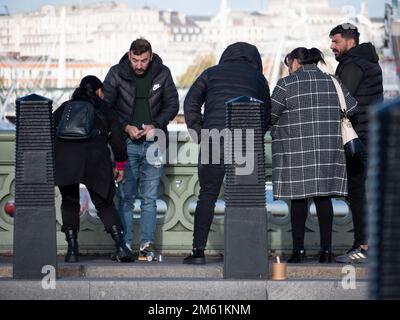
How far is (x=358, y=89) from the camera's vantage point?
998 cm

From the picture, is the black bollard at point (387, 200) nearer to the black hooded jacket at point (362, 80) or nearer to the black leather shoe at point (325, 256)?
the black leather shoe at point (325, 256)

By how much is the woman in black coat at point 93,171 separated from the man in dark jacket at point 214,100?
1.70 feet

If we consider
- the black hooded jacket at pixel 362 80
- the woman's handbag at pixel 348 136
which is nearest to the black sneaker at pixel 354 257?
the woman's handbag at pixel 348 136

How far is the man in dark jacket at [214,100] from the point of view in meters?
9.62

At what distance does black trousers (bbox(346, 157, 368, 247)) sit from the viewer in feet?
32.3

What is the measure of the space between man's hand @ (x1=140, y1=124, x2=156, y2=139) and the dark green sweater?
0.09m

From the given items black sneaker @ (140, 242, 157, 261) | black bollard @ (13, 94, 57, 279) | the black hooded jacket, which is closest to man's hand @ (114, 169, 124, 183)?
black sneaker @ (140, 242, 157, 261)

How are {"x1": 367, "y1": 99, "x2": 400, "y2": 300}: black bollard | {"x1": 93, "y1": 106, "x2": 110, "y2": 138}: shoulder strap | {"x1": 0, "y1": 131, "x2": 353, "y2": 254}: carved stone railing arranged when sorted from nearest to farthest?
{"x1": 367, "y1": 99, "x2": 400, "y2": 300}: black bollard
{"x1": 93, "y1": 106, "x2": 110, "y2": 138}: shoulder strap
{"x1": 0, "y1": 131, "x2": 353, "y2": 254}: carved stone railing

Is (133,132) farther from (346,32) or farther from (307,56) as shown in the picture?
(346,32)

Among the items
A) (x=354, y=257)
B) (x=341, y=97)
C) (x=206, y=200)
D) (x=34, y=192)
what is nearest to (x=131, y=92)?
(x=206, y=200)

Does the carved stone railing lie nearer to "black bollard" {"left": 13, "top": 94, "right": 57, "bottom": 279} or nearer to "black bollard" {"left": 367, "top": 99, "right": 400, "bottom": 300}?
"black bollard" {"left": 13, "top": 94, "right": 57, "bottom": 279}

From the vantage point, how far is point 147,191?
10.1 m
